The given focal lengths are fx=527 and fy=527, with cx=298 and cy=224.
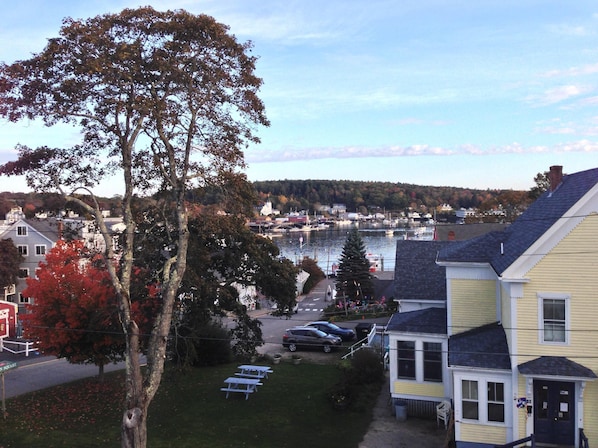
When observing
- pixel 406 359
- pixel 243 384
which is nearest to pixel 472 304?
pixel 406 359

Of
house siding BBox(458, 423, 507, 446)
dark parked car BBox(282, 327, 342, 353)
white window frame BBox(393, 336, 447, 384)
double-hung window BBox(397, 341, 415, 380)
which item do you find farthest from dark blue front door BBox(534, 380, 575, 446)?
dark parked car BBox(282, 327, 342, 353)

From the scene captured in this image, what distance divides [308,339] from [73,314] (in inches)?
538

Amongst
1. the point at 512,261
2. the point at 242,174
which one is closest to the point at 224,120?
the point at 242,174

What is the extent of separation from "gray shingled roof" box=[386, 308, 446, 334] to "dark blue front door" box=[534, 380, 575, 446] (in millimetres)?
4204

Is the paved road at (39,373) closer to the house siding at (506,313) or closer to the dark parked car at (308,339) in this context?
the dark parked car at (308,339)

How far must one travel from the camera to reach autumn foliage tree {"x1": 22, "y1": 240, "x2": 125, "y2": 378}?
72.0 ft

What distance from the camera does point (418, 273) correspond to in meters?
23.7

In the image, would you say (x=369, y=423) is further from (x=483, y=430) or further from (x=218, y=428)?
(x=218, y=428)

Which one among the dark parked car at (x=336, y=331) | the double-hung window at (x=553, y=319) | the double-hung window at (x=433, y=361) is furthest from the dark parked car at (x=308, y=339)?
the double-hung window at (x=553, y=319)

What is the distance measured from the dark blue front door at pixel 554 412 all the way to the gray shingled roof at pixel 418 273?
21.1ft

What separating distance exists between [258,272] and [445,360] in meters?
10.0

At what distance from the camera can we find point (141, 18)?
15.1 meters

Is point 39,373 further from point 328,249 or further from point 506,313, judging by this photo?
point 328,249

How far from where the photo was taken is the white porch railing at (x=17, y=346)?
103 feet
